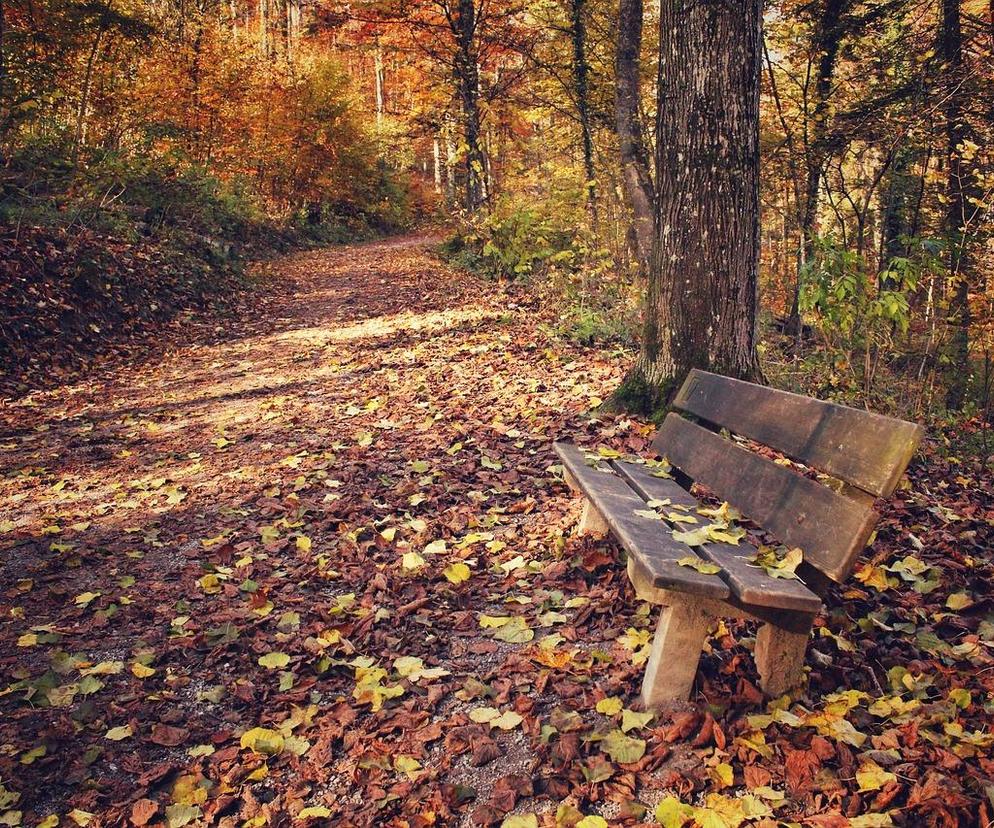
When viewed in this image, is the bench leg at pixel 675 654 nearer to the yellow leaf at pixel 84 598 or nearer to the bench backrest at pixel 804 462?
the bench backrest at pixel 804 462

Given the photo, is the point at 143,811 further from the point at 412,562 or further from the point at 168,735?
the point at 412,562

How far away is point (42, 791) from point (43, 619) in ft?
4.33

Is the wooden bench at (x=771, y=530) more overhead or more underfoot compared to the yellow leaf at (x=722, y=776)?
more overhead

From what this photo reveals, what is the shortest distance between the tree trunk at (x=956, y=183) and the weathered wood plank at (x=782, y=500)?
422 cm

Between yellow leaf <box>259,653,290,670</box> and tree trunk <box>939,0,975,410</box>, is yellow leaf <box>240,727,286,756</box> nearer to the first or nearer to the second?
yellow leaf <box>259,653,290,670</box>

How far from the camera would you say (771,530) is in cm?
265

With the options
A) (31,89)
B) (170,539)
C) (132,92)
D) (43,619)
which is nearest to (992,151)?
(170,539)

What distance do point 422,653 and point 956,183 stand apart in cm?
1009

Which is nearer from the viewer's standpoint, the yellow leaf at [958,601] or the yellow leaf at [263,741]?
the yellow leaf at [263,741]

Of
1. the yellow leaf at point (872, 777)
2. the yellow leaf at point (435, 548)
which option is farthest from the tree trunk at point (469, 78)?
the yellow leaf at point (872, 777)

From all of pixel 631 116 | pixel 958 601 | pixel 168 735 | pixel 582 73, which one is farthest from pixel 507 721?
pixel 582 73

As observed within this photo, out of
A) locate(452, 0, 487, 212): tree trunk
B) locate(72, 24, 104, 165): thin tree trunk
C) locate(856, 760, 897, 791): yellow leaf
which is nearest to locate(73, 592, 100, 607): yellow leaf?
locate(856, 760, 897, 791): yellow leaf

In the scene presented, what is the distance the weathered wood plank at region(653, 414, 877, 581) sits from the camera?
2207mm

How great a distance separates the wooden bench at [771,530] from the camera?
7.12ft
